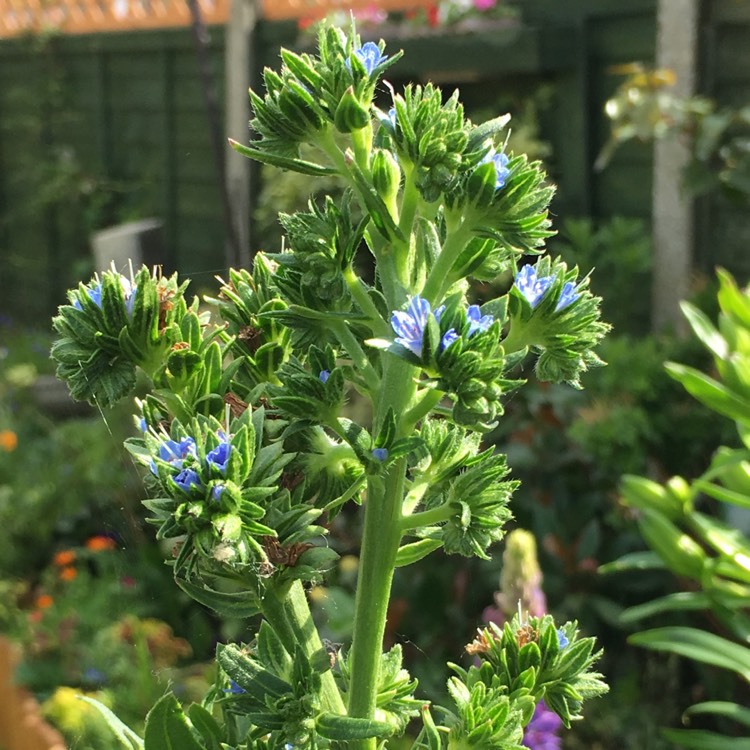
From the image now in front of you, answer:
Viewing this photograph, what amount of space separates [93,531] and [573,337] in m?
2.95

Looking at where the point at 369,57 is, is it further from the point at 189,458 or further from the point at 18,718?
the point at 18,718

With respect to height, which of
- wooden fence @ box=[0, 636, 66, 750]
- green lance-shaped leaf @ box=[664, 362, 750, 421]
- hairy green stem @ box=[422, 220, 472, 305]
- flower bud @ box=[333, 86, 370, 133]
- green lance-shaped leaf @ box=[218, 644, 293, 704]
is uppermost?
flower bud @ box=[333, 86, 370, 133]

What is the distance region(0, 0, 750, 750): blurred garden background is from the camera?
1.62 metres

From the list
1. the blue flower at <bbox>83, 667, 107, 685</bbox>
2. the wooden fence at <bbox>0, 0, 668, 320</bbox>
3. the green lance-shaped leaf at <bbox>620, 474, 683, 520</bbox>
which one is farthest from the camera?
the wooden fence at <bbox>0, 0, 668, 320</bbox>

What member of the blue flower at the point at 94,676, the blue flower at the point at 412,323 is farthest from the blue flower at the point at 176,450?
the blue flower at the point at 94,676

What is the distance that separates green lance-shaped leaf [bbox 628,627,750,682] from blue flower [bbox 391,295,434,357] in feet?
3.57

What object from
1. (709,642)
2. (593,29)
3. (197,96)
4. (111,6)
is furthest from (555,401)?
(111,6)

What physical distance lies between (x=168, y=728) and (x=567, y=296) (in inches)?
11.5

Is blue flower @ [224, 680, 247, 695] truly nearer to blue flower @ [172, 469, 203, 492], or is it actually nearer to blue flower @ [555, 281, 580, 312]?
blue flower @ [172, 469, 203, 492]

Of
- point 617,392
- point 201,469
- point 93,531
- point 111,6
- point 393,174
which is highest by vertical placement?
point 111,6

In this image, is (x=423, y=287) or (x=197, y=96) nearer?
(x=423, y=287)

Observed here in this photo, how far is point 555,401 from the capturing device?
2.39 metres

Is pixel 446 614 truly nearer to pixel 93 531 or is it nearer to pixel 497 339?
pixel 93 531

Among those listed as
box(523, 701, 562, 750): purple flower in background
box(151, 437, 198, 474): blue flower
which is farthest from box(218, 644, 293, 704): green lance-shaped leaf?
box(523, 701, 562, 750): purple flower in background
